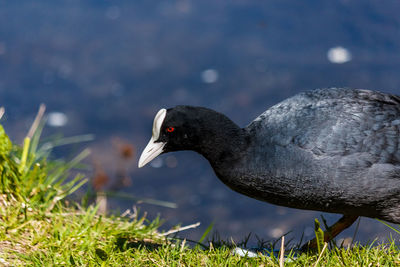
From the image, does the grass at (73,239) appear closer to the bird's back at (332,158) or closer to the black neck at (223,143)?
the bird's back at (332,158)

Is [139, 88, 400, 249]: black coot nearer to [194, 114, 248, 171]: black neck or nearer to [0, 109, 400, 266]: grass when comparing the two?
[194, 114, 248, 171]: black neck

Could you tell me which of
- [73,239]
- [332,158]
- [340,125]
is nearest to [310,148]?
[332,158]

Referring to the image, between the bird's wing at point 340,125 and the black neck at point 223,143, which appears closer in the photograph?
the bird's wing at point 340,125

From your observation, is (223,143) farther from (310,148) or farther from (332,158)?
(332,158)

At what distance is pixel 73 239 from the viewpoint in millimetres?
4215

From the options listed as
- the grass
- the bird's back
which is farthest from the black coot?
the grass

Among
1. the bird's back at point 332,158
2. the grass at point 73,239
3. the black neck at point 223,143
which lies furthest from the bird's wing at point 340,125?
the grass at point 73,239

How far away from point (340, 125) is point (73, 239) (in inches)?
81.1

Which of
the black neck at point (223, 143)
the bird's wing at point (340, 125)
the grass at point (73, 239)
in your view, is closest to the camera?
the grass at point (73, 239)

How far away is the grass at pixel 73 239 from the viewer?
384 cm

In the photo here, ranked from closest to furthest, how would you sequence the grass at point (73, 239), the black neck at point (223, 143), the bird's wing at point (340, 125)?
the grass at point (73, 239), the bird's wing at point (340, 125), the black neck at point (223, 143)

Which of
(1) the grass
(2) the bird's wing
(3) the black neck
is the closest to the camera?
(1) the grass

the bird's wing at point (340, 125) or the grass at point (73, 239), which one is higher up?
the bird's wing at point (340, 125)

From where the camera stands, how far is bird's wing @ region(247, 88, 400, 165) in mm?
3984
